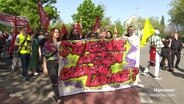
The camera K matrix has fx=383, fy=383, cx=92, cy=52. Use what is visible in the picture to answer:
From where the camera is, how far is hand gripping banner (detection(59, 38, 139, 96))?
8.79 metres

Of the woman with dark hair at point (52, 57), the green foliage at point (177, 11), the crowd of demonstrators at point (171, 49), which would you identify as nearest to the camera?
the woman with dark hair at point (52, 57)

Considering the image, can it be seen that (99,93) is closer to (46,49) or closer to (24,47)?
(46,49)

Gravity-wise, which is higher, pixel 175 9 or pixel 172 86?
pixel 175 9

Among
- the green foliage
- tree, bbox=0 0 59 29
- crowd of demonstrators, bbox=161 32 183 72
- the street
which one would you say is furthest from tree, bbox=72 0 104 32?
the street

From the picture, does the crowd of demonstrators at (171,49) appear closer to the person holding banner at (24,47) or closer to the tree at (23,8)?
the person holding banner at (24,47)

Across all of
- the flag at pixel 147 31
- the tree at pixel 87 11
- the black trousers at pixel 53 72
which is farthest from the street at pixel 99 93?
the tree at pixel 87 11

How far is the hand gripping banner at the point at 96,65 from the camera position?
879 cm

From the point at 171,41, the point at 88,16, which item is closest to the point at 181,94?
the point at 171,41

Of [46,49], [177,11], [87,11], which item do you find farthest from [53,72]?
[177,11]

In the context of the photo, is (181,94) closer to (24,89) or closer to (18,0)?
(24,89)

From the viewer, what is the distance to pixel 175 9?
202ft

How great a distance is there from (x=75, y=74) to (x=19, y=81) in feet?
12.0

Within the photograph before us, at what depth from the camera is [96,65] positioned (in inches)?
363

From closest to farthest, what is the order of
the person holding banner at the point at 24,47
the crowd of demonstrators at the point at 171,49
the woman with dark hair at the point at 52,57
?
the woman with dark hair at the point at 52,57
the person holding banner at the point at 24,47
the crowd of demonstrators at the point at 171,49
